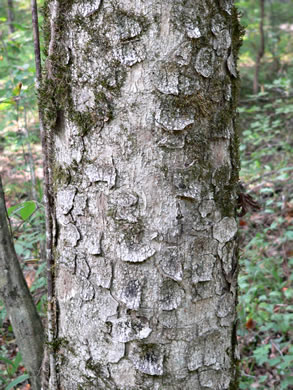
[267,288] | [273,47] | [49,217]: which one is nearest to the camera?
[49,217]

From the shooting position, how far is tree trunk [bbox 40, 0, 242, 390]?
3.07 feet

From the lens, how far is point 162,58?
0.93 metres

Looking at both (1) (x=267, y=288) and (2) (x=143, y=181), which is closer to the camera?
(2) (x=143, y=181)

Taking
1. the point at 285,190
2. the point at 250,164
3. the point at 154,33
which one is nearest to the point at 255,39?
the point at 250,164

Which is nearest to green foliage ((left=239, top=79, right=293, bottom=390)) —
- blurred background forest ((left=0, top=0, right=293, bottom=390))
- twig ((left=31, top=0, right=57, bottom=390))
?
blurred background forest ((left=0, top=0, right=293, bottom=390))

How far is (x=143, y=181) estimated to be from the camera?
97cm

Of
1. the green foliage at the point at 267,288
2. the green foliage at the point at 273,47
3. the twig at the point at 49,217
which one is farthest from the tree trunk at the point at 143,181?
the green foliage at the point at 273,47

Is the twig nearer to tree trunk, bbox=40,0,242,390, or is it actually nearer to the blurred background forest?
tree trunk, bbox=40,0,242,390

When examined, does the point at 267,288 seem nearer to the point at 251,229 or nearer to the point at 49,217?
the point at 251,229

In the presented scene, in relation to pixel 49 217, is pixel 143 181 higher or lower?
higher

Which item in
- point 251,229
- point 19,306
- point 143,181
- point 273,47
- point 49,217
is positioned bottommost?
point 251,229

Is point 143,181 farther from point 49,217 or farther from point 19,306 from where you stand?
point 19,306

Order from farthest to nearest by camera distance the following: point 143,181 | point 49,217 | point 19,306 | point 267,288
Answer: point 267,288 → point 19,306 → point 49,217 → point 143,181

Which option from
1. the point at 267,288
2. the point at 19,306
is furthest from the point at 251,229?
the point at 19,306
